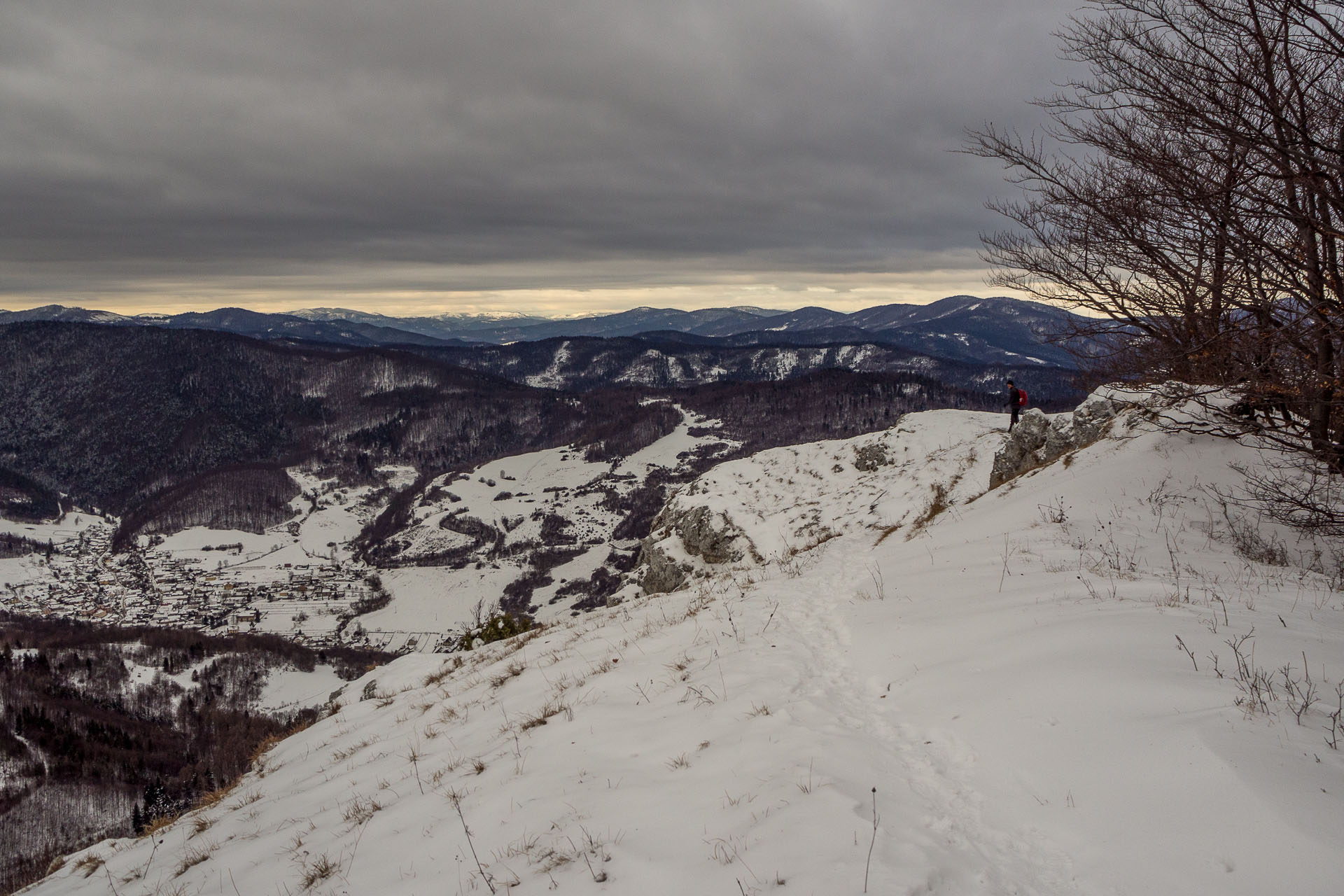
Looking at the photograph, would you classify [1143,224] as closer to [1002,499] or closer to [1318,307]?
[1318,307]

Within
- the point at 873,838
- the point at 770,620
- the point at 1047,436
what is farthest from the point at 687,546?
the point at 873,838

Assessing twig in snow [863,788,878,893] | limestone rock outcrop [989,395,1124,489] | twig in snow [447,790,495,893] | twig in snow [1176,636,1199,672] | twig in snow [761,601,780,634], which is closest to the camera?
twig in snow [863,788,878,893]

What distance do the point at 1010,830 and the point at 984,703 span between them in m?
1.54

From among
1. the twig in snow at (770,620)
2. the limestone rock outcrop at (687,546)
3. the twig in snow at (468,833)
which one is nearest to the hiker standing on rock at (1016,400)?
the limestone rock outcrop at (687,546)

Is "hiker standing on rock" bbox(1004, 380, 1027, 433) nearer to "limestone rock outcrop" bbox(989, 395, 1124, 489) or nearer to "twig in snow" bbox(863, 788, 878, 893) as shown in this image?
"limestone rock outcrop" bbox(989, 395, 1124, 489)

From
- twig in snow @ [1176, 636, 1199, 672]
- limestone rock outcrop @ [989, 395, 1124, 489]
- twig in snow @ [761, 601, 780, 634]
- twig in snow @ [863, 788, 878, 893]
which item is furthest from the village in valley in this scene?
twig in snow @ [1176, 636, 1199, 672]

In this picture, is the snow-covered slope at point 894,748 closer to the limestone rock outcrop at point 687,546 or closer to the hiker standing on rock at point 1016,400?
the hiker standing on rock at point 1016,400

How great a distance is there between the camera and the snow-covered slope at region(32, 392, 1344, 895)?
346 centimetres

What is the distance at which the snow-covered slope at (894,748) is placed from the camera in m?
3.46

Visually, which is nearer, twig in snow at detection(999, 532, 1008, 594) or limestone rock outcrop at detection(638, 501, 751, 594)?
twig in snow at detection(999, 532, 1008, 594)

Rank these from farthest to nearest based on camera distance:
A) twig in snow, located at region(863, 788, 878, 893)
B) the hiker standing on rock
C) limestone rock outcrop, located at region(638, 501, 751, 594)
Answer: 1. limestone rock outcrop, located at region(638, 501, 751, 594)
2. the hiker standing on rock
3. twig in snow, located at region(863, 788, 878, 893)

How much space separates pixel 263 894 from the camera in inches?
202

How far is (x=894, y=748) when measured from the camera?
16.9 ft

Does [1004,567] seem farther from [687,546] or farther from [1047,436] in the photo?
[687,546]
